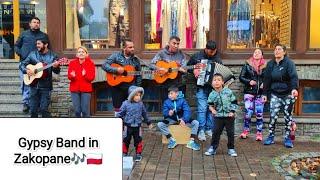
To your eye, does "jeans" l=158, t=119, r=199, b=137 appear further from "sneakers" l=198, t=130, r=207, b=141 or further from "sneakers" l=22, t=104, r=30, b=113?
"sneakers" l=22, t=104, r=30, b=113

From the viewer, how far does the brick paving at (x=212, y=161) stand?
20.9ft

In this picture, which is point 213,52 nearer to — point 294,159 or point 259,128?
point 259,128

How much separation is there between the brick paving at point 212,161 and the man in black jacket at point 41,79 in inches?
74.5

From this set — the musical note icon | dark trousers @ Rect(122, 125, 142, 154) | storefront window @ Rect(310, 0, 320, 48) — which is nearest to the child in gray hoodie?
dark trousers @ Rect(122, 125, 142, 154)

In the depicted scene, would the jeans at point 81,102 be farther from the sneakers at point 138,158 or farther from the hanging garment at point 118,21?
the hanging garment at point 118,21

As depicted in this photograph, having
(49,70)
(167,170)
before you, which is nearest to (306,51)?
(167,170)

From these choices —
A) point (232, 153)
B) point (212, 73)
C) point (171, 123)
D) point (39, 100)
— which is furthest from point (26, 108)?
point (232, 153)

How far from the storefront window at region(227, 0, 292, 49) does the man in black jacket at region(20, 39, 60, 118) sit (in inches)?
138

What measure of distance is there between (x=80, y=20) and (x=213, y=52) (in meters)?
2.94

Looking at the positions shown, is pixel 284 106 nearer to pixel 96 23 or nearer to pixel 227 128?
pixel 227 128

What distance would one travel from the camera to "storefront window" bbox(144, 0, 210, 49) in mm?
9391

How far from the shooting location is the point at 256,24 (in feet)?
31.0

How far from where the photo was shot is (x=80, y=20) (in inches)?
380

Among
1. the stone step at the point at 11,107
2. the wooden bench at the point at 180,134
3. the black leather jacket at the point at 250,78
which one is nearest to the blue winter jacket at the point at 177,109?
the wooden bench at the point at 180,134
